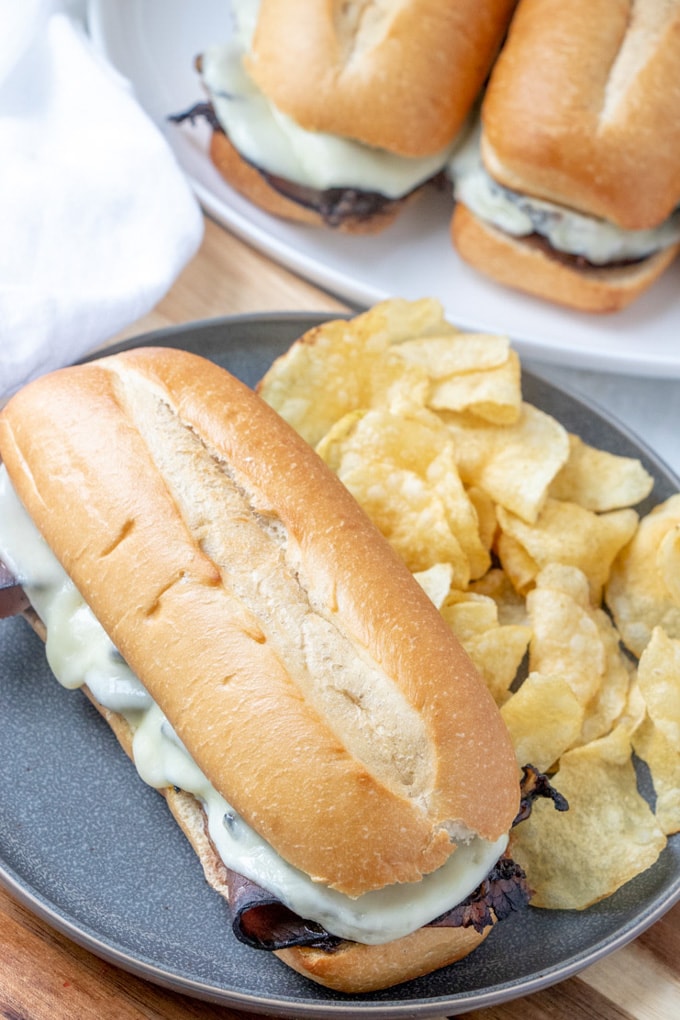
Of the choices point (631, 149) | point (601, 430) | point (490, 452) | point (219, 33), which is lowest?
point (601, 430)

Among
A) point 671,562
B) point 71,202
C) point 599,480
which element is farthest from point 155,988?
point 71,202

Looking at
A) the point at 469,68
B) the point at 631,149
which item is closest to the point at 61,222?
the point at 469,68

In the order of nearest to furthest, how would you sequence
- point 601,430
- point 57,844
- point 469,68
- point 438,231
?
point 57,844
point 601,430
point 469,68
point 438,231

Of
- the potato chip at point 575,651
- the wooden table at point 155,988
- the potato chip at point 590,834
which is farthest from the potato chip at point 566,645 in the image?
the wooden table at point 155,988

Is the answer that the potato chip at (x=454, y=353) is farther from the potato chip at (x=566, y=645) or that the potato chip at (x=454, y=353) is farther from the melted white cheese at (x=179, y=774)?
the melted white cheese at (x=179, y=774)

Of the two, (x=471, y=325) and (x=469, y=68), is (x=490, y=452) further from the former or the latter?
(x=469, y=68)

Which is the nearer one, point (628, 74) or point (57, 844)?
point (57, 844)

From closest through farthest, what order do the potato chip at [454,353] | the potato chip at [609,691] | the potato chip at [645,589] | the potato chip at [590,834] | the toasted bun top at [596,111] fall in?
the potato chip at [590,834], the potato chip at [609,691], the potato chip at [645,589], the potato chip at [454,353], the toasted bun top at [596,111]
